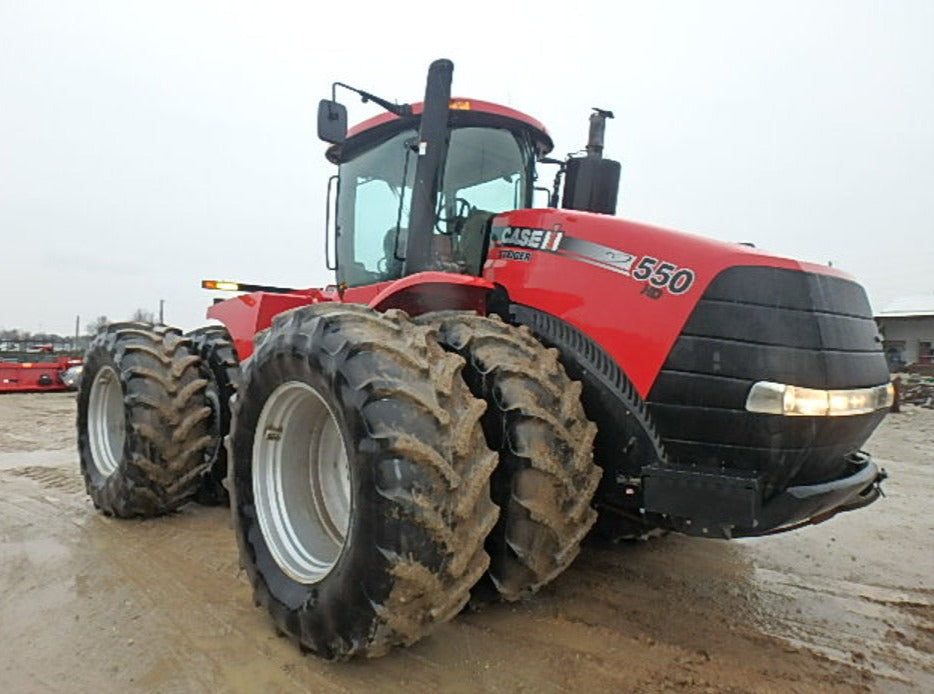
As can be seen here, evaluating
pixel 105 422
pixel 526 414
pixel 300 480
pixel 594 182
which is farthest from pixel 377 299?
pixel 105 422

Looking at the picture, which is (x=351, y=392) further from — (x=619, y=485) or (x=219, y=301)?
(x=219, y=301)

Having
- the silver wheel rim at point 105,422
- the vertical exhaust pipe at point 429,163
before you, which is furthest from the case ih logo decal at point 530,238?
the silver wheel rim at point 105,422

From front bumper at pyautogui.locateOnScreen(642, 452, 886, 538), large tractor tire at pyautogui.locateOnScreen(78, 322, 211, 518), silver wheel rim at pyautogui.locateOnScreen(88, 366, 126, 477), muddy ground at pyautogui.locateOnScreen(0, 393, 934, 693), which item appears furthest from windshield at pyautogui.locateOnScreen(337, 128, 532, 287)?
silver wheel rim at pyautogui.locateOnScreen(88, 366, 126, 477)

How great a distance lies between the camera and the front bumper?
92.5 inches

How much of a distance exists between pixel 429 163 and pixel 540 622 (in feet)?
7.56

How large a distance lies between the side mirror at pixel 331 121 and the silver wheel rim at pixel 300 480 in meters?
1.63

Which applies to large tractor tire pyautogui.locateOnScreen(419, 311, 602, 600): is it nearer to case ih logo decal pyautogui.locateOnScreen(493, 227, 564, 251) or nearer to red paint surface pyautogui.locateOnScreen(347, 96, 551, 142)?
case ih logo decal pyautogui.locateOnScreen(493, 227, 564, 251)

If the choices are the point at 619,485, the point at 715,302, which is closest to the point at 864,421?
the point at 715,302

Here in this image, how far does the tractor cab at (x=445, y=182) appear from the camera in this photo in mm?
Result: 3633

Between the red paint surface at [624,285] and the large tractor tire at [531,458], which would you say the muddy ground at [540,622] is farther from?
the red paint surface at [624,285]

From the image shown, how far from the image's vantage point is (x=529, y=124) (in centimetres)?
A: 387

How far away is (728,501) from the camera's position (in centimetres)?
236

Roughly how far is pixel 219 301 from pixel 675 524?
426cm

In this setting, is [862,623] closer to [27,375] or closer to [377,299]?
[377,299]
